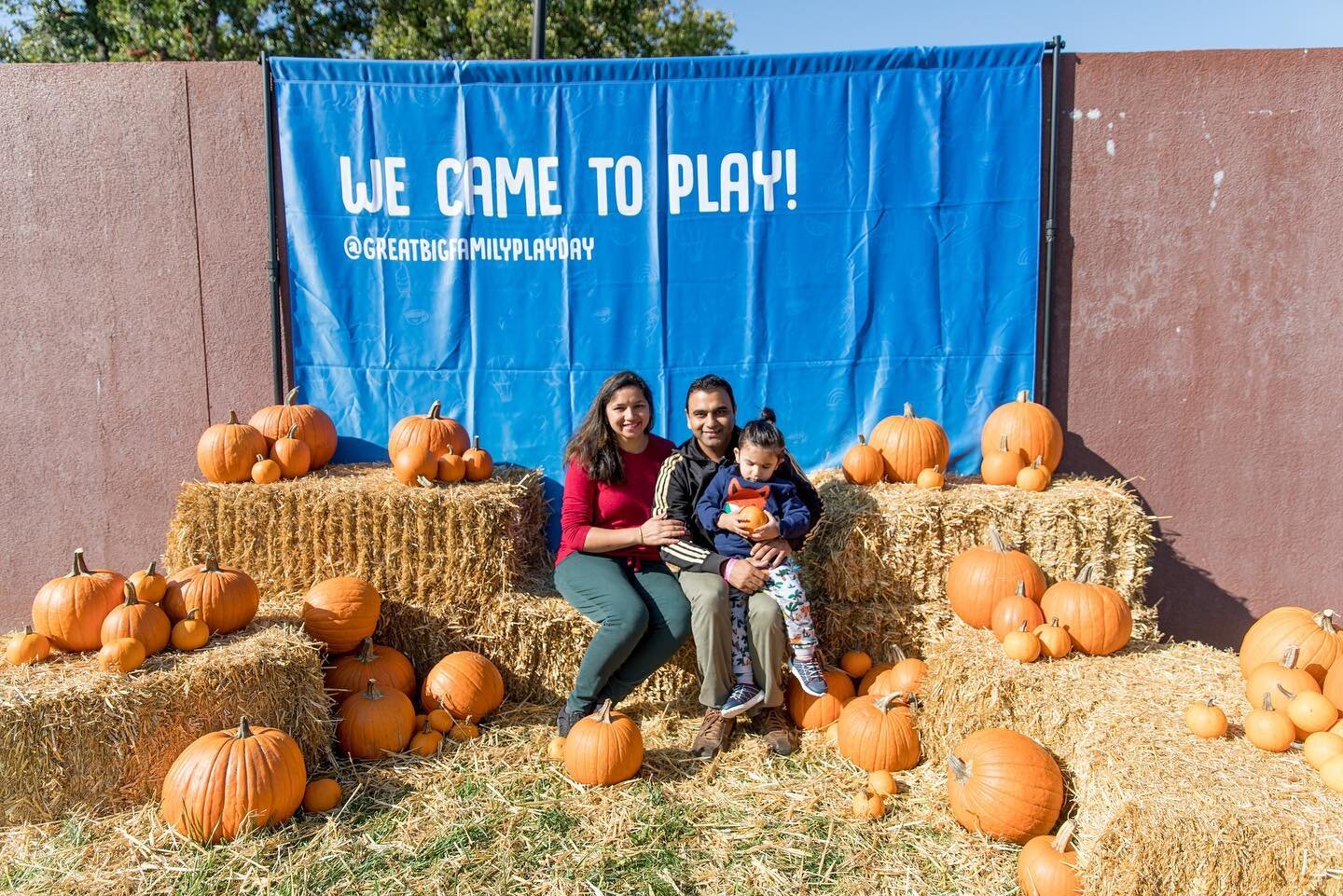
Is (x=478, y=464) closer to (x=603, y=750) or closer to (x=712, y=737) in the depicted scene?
(x=603, y=750)

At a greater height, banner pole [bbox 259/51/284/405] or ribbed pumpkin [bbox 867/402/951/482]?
banner pole [bbox 259/51/284/405]

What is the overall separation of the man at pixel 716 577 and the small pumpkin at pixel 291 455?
6.38ft

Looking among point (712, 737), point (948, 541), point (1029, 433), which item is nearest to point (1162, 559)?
point (1029, 433)

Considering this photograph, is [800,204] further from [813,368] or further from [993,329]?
[993,329]

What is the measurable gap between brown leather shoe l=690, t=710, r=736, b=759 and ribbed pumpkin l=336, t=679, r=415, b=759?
4.25 feet

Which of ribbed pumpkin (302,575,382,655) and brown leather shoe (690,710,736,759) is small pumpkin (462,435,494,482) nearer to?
ribbed pumpkin (302,575,382,655)

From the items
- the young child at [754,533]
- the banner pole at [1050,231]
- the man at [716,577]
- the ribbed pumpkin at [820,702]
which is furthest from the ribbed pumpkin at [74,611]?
the banner pole at [1050,231]

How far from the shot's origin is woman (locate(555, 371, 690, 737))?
156 inches

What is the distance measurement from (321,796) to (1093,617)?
3.15 metres

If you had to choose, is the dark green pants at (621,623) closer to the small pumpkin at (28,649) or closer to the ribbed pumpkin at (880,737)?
the ribbed pumpkin at (880,737)

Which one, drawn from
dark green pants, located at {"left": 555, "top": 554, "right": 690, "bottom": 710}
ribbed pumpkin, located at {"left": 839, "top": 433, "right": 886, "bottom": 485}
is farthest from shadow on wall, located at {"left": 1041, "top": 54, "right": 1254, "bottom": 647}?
dark green pants, located at {"left": 555, "top": 554, "right": 690, "bottom": 710}

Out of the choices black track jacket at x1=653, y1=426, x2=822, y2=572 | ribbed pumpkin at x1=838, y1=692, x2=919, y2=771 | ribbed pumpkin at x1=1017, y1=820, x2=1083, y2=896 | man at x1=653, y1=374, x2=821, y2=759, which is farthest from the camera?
black track jacket at x1=653, y1=426, x2=822, y2=572

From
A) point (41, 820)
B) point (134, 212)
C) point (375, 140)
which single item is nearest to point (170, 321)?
point (134, 212)

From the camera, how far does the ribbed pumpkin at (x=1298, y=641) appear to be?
10.6 ft
